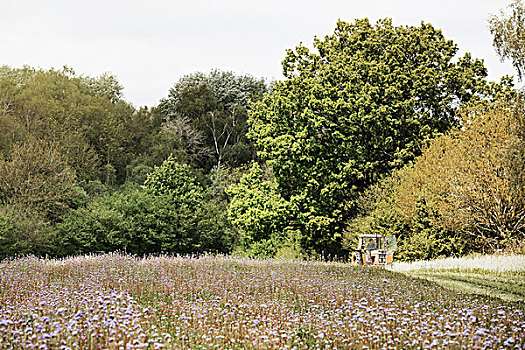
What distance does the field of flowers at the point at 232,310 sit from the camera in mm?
6797

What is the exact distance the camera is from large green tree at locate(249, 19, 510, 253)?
90.2 ft

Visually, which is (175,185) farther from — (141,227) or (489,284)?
(489,284)

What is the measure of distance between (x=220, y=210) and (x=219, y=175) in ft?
15.2

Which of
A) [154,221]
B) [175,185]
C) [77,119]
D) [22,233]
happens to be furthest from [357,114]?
[77,119]

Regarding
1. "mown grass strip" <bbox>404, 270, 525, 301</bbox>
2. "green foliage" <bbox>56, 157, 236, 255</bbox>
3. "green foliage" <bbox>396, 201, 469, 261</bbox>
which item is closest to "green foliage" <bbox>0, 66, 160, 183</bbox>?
"green foliage" <bbox>56, 157, 236, 255</bbox>

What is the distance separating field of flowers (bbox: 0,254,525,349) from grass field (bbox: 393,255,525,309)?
1207 millimetres

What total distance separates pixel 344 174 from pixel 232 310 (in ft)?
61.5

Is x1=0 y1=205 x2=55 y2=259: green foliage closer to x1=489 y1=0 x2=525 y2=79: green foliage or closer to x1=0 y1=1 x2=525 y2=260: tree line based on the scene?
x1=0 y1=1 x2=525 y2=260: tree line

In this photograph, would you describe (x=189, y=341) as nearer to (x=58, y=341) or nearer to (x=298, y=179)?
(x=58, y=341)

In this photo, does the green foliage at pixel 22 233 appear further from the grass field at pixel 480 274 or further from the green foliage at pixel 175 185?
the grass field at pixel 480 274

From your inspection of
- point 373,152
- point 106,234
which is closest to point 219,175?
point 106,234

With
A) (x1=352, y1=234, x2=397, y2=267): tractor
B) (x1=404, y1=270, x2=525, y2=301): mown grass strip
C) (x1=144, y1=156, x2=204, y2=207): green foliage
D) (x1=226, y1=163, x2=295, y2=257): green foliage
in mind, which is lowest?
(x1=404, y1=270, x2=525, y2=301): mown grass strip

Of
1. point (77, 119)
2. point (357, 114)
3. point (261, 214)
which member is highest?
point (77, 119)

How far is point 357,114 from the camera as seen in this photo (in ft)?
89.2
